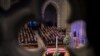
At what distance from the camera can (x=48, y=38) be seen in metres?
1.62

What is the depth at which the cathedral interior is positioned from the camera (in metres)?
1.55

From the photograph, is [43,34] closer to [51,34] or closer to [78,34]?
[51,34]

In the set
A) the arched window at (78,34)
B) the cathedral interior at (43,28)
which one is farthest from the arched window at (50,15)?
the arched window at (78,34)

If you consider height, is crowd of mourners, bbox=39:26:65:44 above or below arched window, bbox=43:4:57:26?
below

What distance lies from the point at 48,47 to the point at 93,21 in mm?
352

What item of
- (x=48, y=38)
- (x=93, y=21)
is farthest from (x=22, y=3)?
(x=93, y=21)

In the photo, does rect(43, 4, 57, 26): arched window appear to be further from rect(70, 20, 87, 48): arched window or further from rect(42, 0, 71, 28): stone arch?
rect(70, 20, 87, 48): arched window

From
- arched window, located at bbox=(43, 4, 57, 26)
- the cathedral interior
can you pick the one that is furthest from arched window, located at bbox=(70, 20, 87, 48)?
arched window, located at bbox=(43, 4, 57, 26)

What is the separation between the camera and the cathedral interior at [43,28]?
1553 millimetres

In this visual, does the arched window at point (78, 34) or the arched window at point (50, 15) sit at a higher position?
the arched window at point (50, 15)

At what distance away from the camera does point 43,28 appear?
1612 mm

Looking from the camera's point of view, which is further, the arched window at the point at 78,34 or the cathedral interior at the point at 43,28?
the arched window at the point at 78,34

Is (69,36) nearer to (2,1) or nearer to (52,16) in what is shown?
(52,16)

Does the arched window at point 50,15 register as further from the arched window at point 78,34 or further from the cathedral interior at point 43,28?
the arched window at point 78,34
